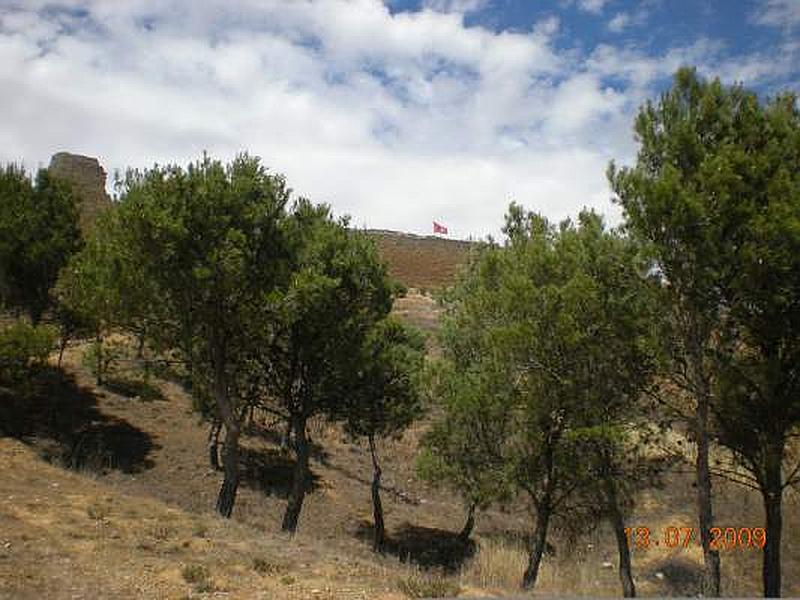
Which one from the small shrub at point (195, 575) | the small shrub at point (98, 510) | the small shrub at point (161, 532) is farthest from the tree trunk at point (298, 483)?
the small shrub at point (195, 575)

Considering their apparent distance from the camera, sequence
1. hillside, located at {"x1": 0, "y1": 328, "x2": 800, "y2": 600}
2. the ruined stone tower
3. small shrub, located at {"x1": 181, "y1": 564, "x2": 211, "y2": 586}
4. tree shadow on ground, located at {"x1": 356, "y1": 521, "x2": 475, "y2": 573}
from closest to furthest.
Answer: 1. small shrub, located at {"x1": 181, "y1": 564, "x2": 211, "y2": 586}
2. hillside, located at {"x1": 0, "y1": 328, "x2": 800, "y2": 600}
3. tree shadow on ground, located at {"x1": 356, "y1": 521, "x2": 475, "y2": 573}
4. the ruined stone tower

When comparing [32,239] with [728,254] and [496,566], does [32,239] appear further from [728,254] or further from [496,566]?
[728,254]

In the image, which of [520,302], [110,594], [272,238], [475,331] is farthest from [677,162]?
[110,594]

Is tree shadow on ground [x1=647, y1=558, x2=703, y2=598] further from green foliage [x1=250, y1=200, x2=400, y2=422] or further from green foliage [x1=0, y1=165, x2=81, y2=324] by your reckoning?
green foliage [x1=0, y1=165, x2=81, y2=324]

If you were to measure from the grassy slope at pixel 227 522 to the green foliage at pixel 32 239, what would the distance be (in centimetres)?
501

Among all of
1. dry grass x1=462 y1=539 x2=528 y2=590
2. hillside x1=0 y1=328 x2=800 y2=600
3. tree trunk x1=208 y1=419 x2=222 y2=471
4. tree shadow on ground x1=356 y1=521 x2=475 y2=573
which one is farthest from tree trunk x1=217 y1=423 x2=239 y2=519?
tree trunk x1=208 y1=419 x2=222 y2=471

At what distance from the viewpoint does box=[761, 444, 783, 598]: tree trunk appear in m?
11.9

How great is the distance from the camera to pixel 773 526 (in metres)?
12.2

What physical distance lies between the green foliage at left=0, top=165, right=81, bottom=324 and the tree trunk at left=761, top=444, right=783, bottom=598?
33.8 m

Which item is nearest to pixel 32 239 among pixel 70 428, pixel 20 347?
pixel 20 347

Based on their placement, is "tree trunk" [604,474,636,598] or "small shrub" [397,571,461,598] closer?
"small shrub" [397,571,461,598]

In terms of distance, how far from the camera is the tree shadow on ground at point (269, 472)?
2788 cm

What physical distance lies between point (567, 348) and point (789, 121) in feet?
22.3

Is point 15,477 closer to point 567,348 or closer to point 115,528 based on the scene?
point 115,528
